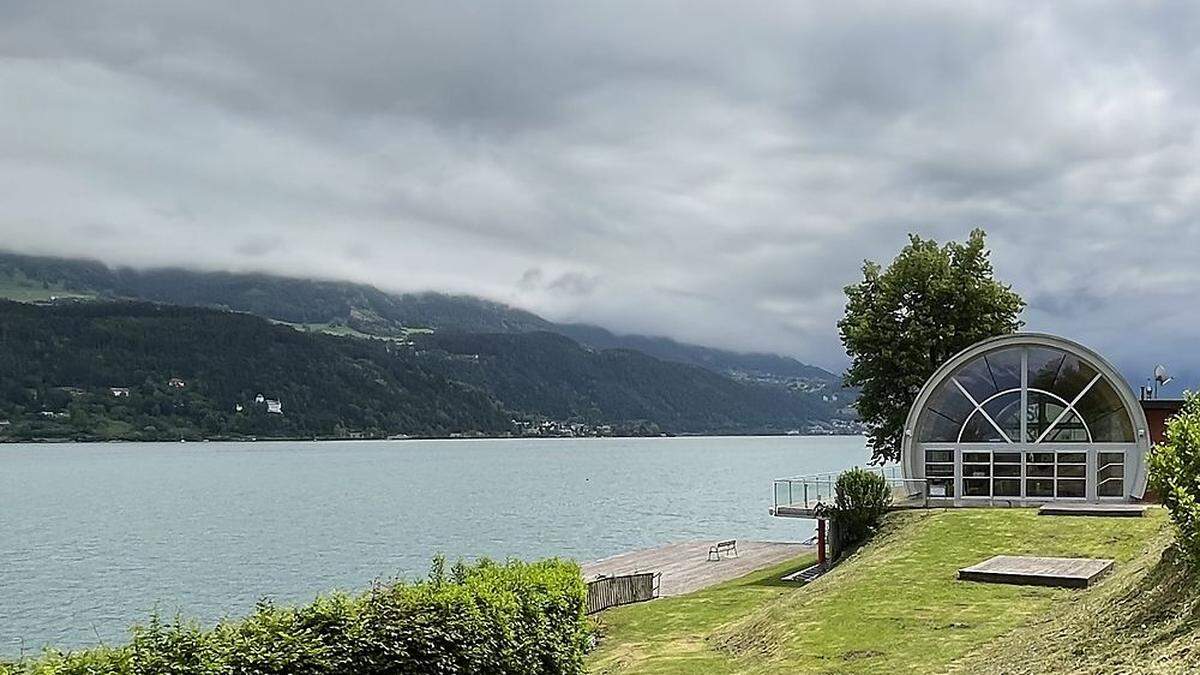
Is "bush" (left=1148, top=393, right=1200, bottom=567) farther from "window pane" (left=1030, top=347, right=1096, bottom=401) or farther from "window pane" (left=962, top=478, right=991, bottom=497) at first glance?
"window pane" (left=962, top=478, right=991, bottom=497)

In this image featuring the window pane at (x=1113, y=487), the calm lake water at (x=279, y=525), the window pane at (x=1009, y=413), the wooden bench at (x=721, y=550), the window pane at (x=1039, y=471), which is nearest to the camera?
the window pane at (x=1113, y=487)

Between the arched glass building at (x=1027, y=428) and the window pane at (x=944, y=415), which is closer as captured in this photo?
the arched glass building at (x=1027, y=428)

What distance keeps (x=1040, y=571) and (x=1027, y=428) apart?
49.0 ft

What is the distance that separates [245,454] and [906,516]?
163027 mm

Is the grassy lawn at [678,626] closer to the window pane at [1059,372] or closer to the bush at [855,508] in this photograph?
the bush at [855,508]

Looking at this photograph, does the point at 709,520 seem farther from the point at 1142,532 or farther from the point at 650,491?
the point at 1142,532

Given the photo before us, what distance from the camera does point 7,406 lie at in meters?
186

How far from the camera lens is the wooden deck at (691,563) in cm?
3928

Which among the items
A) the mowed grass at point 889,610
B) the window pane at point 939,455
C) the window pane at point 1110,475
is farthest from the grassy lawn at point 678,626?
the window pane at point 1110,475

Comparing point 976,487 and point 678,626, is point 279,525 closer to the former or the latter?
point 976,487

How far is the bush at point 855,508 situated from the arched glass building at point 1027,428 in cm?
315

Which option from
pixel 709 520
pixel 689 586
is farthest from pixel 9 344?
pixel 689 586

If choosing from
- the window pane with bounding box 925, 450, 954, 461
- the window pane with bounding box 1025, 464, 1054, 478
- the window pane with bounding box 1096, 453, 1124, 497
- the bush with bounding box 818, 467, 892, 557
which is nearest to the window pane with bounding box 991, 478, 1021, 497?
the window pane with bounding box 1025, 464, 1054, 478

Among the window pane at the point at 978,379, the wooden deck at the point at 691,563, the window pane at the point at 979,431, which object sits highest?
the window pane at the point at 978,379
